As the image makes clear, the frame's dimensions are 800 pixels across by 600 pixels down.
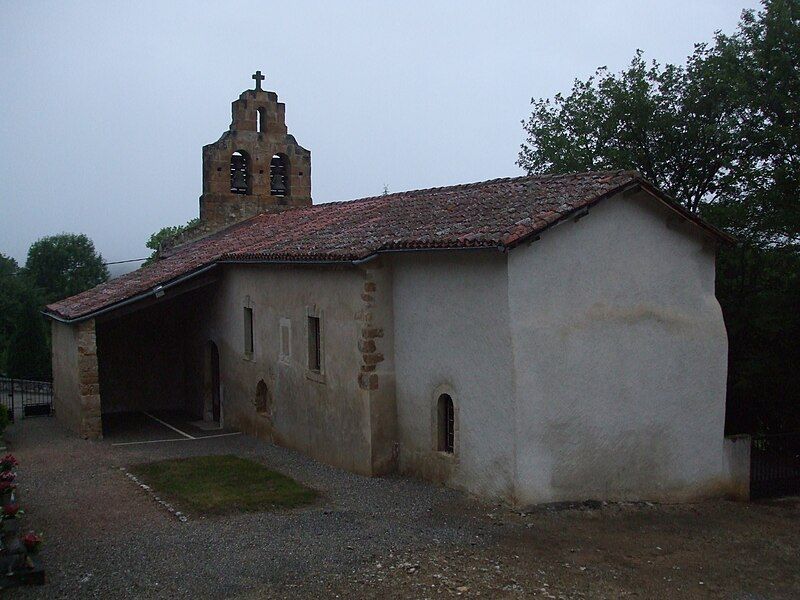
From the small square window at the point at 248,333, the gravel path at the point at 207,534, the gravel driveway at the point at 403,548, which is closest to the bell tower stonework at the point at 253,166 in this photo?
the small square window at the point at 248,333

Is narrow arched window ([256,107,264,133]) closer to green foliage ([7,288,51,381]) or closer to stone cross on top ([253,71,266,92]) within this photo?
stone cross on top ([253,71,266,92])

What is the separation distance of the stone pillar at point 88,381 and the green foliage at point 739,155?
12028 millimetres

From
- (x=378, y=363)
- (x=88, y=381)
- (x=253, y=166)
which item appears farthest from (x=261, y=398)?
(x=253, y=166)

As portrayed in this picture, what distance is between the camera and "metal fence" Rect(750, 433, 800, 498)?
13.0m

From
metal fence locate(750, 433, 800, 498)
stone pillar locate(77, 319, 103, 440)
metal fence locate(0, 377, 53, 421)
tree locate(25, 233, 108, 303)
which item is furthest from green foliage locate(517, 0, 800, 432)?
tree locate(25, 233, 108, 303)

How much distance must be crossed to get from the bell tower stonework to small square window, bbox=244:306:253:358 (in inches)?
230

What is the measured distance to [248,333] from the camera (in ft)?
57.5

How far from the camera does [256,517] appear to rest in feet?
35.5

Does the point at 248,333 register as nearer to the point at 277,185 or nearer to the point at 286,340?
the point at 286,340

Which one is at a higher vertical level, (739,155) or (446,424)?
(739,155)

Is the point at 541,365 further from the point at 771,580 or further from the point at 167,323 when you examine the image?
the point at 167,323

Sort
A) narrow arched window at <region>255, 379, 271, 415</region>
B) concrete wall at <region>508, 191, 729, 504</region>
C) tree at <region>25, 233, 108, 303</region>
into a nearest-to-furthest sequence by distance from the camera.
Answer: concrete wall at <region>508, 191, 729, 504</region> < narrow arched window at <region>255, 379, 271, 415</region> < tree at <region>25, 233, 108, 303</region>

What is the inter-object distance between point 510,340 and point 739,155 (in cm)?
1086

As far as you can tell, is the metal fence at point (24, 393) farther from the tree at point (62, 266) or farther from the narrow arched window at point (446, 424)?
the tree at point (62, 266)
